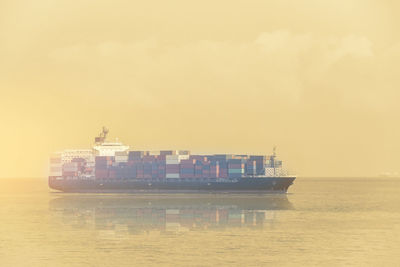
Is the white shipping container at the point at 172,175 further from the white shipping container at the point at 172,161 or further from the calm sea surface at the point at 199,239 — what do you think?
the calm sea surface at the point at 199,239

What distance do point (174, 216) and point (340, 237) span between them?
2322cm

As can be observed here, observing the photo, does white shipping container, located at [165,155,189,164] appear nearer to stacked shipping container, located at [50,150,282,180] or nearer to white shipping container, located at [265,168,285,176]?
stacked shipping container, located at [50,150,282,180]

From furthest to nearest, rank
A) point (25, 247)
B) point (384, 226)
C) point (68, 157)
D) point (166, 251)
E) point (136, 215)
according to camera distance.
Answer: point (68, 157) < point (136, 215) < point (384, 226) < point (25, 247) < point (166, 251)

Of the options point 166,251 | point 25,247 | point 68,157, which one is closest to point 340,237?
point 166,251

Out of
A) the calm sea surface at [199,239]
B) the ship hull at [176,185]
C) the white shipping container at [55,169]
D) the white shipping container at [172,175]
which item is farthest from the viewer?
the white shipping container at [55,169]

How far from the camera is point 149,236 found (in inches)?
1975

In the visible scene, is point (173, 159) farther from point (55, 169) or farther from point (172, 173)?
point (55, 169)

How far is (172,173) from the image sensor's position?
385ft

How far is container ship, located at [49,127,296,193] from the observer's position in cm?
11456

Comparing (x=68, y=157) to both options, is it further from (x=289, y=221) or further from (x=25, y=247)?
(x=25, y=247)

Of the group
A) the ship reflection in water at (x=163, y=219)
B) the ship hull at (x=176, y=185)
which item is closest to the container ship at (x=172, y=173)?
the ship hull at (x=176, y=185)

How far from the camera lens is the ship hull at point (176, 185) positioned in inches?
4437

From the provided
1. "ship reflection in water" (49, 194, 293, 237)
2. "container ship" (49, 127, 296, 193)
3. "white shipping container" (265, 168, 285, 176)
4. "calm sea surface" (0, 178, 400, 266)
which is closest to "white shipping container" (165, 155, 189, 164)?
"container ship" (49, 127, 296, 193)

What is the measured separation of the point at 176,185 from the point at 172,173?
7.63 feet
